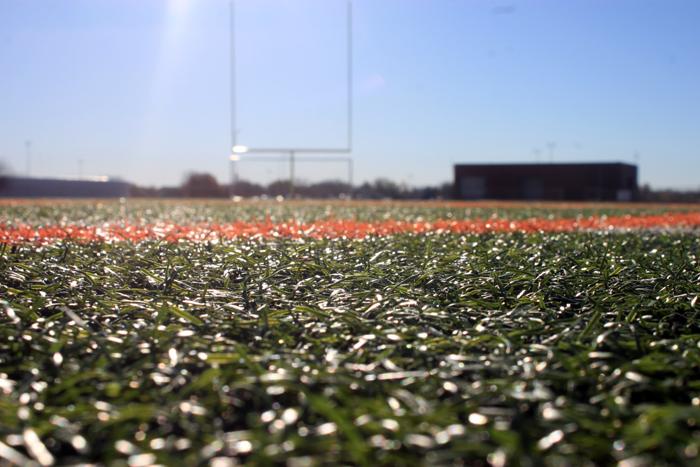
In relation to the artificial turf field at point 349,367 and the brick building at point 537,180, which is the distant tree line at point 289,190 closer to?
the brick building at point 537,180

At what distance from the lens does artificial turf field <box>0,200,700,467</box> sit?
1.68m

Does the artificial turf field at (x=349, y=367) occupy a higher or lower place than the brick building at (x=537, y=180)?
lower

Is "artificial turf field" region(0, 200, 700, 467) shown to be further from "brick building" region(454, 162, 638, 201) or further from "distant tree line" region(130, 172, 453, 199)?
"brick building" region(454, 162, 638, 201)

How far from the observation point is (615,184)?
4675 cm

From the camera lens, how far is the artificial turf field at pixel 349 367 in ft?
5.50

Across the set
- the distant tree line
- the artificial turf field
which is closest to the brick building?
the distant tree line

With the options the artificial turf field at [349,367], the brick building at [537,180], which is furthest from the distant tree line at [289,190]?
the artificial turf field at [349,367]

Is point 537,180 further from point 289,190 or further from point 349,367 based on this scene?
point 349,367

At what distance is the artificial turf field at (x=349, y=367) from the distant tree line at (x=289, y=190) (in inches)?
1067

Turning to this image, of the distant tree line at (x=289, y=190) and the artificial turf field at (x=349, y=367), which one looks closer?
the artificial turf field at (x=349, y=367)

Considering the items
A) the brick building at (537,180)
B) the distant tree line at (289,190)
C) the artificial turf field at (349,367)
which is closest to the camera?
the artificial turf field at (349,367)

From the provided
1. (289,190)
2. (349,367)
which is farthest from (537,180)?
(349,367)

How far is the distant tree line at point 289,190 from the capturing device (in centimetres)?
3091

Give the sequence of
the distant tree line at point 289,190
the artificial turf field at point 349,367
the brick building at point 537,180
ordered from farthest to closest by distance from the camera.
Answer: the brick building at point 537,180 → the distant tree line at point 289,190 → the artificial turf field at point 349,367
